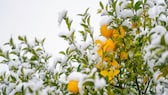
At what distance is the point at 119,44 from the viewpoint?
2049 mm

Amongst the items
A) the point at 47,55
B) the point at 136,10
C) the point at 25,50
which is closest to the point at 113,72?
the point at 136,10

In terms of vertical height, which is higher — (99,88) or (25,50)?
(25,50)

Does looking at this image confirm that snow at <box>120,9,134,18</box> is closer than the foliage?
No

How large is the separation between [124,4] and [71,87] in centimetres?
86

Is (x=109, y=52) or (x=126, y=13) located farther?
(x=126, y=13)

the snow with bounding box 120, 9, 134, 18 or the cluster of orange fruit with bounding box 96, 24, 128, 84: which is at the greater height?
the snow with bounding box 120, 9, 134, 18

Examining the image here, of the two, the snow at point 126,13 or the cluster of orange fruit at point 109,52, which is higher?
the snow at point 126,13

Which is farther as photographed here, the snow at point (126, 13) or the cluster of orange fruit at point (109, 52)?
the snow at point (126, 13)

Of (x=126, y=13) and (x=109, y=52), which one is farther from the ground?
(x=126, y=13)

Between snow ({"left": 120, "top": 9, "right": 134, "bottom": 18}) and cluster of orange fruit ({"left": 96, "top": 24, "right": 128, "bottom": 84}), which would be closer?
cluster of orange fruit ({"left": 96, "top": 24, "right": 128, "bottom": 84})

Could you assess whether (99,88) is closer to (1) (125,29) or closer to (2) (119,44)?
(2) (119,44)

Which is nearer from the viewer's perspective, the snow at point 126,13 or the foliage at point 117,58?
the foliage at point 117,58

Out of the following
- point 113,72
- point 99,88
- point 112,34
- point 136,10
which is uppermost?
point 136,10

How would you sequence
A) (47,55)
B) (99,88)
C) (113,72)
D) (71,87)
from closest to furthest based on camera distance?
(99,88)
(71,87)
(113,72)
(47,55)
